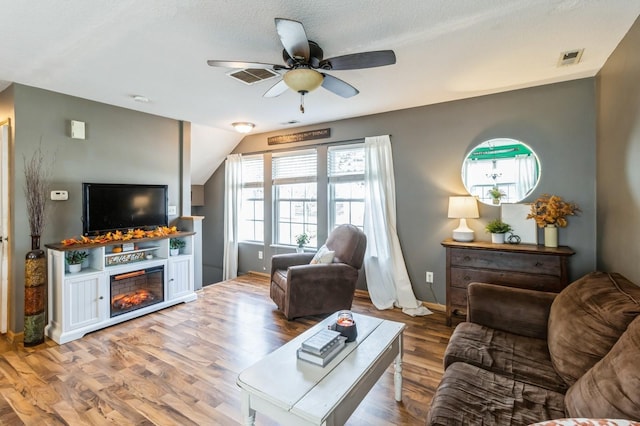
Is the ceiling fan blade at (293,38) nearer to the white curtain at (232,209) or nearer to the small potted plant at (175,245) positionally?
the small potted plant at (175,245)

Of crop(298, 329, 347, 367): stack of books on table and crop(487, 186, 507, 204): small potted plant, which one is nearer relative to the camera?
crop(298, 329, 347, 367): stack of books on table

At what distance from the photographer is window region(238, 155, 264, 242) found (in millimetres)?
5243

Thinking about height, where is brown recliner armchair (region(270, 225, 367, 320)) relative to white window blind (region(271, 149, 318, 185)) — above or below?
below

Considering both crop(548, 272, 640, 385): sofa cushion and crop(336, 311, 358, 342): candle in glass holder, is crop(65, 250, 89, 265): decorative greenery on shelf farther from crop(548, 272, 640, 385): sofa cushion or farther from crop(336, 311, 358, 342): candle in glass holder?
crop(548, 272, 640, 385): sofa cushion

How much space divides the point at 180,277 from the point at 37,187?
1.73 m

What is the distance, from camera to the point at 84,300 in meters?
2.97

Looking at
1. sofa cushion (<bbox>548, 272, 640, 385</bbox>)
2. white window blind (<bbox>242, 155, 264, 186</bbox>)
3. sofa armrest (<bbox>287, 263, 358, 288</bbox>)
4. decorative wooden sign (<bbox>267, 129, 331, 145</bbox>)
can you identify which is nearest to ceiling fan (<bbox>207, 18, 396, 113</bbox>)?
sofa cushion (<bbox>548, 272, 640, 385</bbox>)

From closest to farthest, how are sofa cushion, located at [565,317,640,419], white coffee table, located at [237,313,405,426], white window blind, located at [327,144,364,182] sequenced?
sofa cushion, located at [565,317,640,419], white coffee table, located at [237,313,405,426], white window blind, located at [327,144,364,182]

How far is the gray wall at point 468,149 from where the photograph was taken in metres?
2.89

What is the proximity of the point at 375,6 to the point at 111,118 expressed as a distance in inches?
130

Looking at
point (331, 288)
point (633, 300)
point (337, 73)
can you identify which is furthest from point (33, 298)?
point (633, 300)

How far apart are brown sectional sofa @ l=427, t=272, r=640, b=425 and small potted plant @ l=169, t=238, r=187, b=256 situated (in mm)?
3406

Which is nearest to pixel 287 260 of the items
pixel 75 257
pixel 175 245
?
pixel 175 245

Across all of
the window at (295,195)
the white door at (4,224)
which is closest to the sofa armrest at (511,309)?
the window at (295,195)
